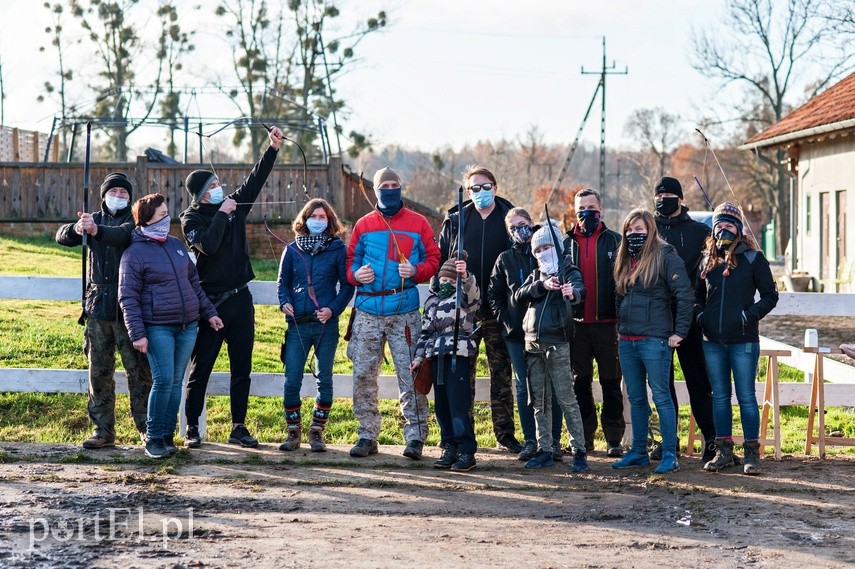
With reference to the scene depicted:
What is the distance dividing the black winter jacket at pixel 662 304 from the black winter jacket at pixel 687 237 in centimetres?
30

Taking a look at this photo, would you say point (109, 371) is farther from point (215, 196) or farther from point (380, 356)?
point (380, 356)

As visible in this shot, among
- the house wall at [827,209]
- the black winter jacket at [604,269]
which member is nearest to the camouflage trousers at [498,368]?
the black winter jacket at [604,269]

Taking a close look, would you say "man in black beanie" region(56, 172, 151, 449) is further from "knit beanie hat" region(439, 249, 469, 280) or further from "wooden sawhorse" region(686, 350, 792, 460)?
"wooden sawhorse" region(686, 350, 792, 460)

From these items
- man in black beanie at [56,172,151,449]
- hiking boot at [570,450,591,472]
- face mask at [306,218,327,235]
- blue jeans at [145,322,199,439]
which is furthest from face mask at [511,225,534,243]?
man in black beanie at [56,172,151,449]

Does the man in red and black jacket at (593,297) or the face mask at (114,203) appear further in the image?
the face mask at (114,203)

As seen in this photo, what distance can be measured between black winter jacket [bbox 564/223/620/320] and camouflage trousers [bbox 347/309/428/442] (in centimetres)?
116

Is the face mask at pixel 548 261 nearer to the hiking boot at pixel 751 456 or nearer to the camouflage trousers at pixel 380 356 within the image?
the camouflage trousers at pixel 380 356

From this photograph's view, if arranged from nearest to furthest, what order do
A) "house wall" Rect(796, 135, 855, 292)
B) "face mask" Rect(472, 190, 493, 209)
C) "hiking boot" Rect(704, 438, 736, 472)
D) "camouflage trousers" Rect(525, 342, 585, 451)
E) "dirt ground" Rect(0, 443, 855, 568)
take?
"dirt ground" Rect(0, 443, 855, 568) → "camouflage trousers" Rect(525, 342, 585, 451) → "hiking boot" Rect(704, 438, 736, 472) → "face mask" Rect(472, 190, 493, 209) → "house wall" Rect(796, 135, 855, 292)

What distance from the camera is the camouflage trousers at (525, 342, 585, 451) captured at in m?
7.35

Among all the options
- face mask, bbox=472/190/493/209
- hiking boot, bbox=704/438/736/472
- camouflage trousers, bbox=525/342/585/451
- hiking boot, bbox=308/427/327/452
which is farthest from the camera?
hiking boot, bbox=308/427/327/452

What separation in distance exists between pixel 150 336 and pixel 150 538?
82.5 inches

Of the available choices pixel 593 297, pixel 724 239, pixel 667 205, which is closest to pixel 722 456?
pixel 593 297

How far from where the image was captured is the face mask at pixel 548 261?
720 cm

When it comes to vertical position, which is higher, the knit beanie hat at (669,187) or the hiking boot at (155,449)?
the knit beanie hat at (669,187)
